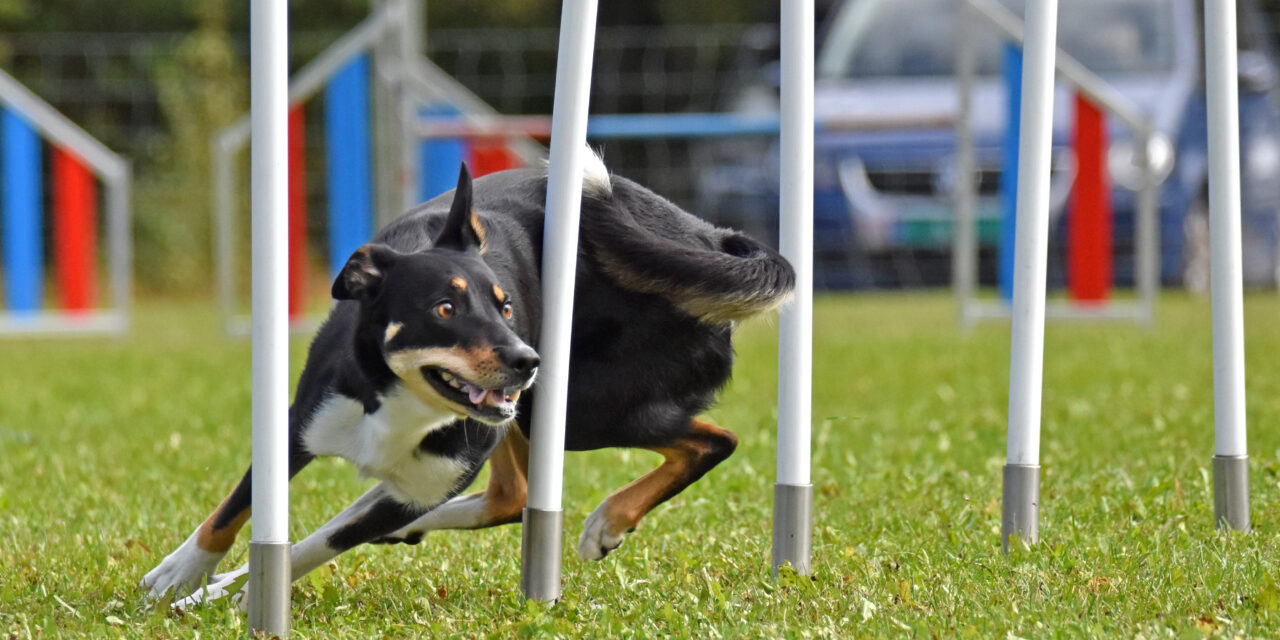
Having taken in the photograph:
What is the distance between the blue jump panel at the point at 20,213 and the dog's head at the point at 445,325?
774 cm

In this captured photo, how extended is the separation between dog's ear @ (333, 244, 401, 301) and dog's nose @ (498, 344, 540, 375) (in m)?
0.28

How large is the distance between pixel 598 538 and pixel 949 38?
1221cm

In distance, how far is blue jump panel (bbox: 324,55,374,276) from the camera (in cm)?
923

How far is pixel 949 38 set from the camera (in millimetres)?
14578

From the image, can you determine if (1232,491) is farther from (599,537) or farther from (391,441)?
(391,441)

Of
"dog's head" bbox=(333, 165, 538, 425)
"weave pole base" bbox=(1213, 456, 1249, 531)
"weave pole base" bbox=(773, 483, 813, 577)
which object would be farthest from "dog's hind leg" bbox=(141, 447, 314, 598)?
"weave pole base" bbox=(1213, 456, 1249, 531)

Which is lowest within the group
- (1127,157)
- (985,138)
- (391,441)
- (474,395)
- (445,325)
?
(391,441)

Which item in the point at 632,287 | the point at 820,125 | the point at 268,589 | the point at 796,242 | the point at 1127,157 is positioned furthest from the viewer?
the point at 820,125

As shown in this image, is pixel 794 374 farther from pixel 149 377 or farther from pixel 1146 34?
pixel 1146 34

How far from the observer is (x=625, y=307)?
3084 mm

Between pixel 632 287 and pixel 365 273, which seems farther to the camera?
pixel 632 287

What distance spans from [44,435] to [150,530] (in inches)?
80.2

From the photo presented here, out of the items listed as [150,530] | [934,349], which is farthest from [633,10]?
[150,530]

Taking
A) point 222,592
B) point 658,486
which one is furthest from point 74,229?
point 658,486
